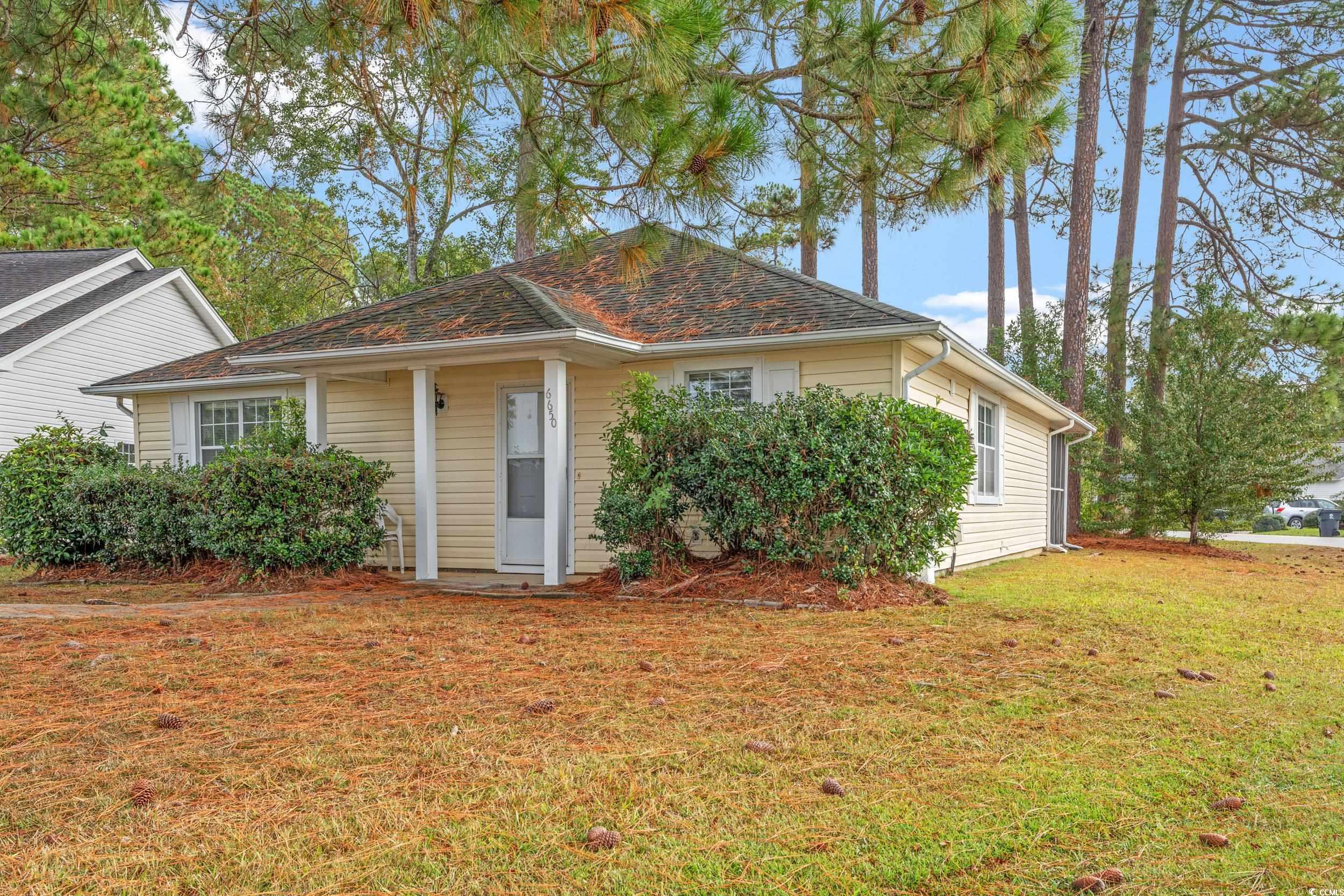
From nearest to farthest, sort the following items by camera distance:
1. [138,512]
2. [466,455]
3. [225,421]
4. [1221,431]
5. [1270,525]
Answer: [138,512], [466,455], [225,421], [1221,431], [1270,525]

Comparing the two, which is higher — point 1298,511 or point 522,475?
point 522,475

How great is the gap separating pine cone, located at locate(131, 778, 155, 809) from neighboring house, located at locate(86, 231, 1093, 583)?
15.4 feet

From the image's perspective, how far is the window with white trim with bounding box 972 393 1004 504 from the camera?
1109 cm

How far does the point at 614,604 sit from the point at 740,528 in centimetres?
122

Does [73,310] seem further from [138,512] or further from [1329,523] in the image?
[1329,523]

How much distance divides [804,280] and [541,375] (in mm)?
3023

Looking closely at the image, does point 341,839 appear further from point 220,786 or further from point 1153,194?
point 1153,194

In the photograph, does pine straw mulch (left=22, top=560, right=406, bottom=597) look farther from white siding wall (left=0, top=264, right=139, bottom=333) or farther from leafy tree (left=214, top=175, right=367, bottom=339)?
leafy tree (left=214, top=175, right=367, bottom=339)

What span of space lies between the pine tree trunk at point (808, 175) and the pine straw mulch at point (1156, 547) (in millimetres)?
10436

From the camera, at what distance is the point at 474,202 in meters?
18.6

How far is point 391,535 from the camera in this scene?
10.0 metres

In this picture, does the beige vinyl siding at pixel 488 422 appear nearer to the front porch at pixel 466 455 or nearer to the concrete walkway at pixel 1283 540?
the front porch at pixel 466 455

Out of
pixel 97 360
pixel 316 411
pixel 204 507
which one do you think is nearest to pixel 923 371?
pixel 316 411

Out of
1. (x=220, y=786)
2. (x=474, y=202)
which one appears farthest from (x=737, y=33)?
(x=474, y=202)
